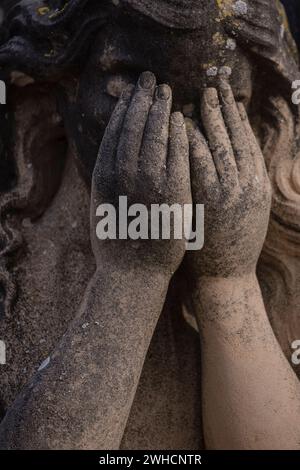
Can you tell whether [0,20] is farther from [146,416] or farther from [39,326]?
[146,416]

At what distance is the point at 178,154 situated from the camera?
169cm

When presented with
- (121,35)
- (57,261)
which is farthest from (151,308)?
(121,35)

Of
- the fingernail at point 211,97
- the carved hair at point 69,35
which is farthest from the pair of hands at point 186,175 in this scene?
the carved hair at point 69,35

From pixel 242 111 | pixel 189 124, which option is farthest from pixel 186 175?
pixel 242 111

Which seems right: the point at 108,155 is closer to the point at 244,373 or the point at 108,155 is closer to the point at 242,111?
the point at 242,111

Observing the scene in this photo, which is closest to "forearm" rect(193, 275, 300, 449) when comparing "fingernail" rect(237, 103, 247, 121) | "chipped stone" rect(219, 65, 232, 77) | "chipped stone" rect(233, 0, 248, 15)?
"fingernail" rect(237, 103, 247, 121)

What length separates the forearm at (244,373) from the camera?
5.84 feet

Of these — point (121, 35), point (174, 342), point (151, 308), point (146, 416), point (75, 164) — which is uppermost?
point (121, 35)

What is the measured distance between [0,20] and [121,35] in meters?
0.56

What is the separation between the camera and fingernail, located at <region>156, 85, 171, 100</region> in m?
1.77

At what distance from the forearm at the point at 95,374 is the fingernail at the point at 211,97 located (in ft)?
1.37

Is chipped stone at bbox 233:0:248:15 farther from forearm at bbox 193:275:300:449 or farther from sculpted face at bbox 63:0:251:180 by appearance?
forearm at bbox 193:275:300:449

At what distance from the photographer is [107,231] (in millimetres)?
1737

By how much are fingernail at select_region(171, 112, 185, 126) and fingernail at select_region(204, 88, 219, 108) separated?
0.10m
